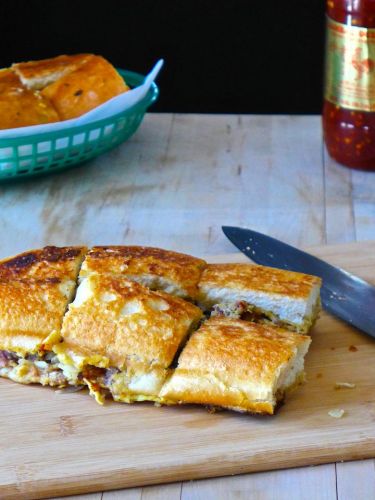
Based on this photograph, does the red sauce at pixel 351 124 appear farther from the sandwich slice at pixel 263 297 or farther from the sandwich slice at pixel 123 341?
the sandwich slice at pixel 123 341

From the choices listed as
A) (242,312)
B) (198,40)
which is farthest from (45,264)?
(198,40)

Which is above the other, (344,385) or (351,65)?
(351,65)

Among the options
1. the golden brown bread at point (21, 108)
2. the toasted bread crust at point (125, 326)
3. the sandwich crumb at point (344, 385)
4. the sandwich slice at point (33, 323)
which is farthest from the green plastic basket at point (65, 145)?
the sandwich crumb at point (344, 385)

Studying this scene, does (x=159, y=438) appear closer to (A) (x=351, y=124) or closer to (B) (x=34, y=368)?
(B) (x=34, y=368)

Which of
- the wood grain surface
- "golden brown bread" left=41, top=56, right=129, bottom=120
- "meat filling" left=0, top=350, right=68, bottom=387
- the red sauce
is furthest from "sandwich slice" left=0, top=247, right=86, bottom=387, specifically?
the red sauce

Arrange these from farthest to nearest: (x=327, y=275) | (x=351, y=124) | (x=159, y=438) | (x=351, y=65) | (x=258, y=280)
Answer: (x=351, y=124) < (x=351, y=65) < (x=327, y=275) < (x=258, y=280) < (x=159, y=438)

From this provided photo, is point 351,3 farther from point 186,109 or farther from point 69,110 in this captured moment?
point 186,109

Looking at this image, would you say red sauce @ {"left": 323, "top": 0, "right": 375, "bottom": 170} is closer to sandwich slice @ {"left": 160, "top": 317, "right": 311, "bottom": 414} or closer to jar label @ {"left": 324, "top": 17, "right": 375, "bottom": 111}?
jar label @ {"left": 324, "top": 17, "right": 375, "bottom": 111}
